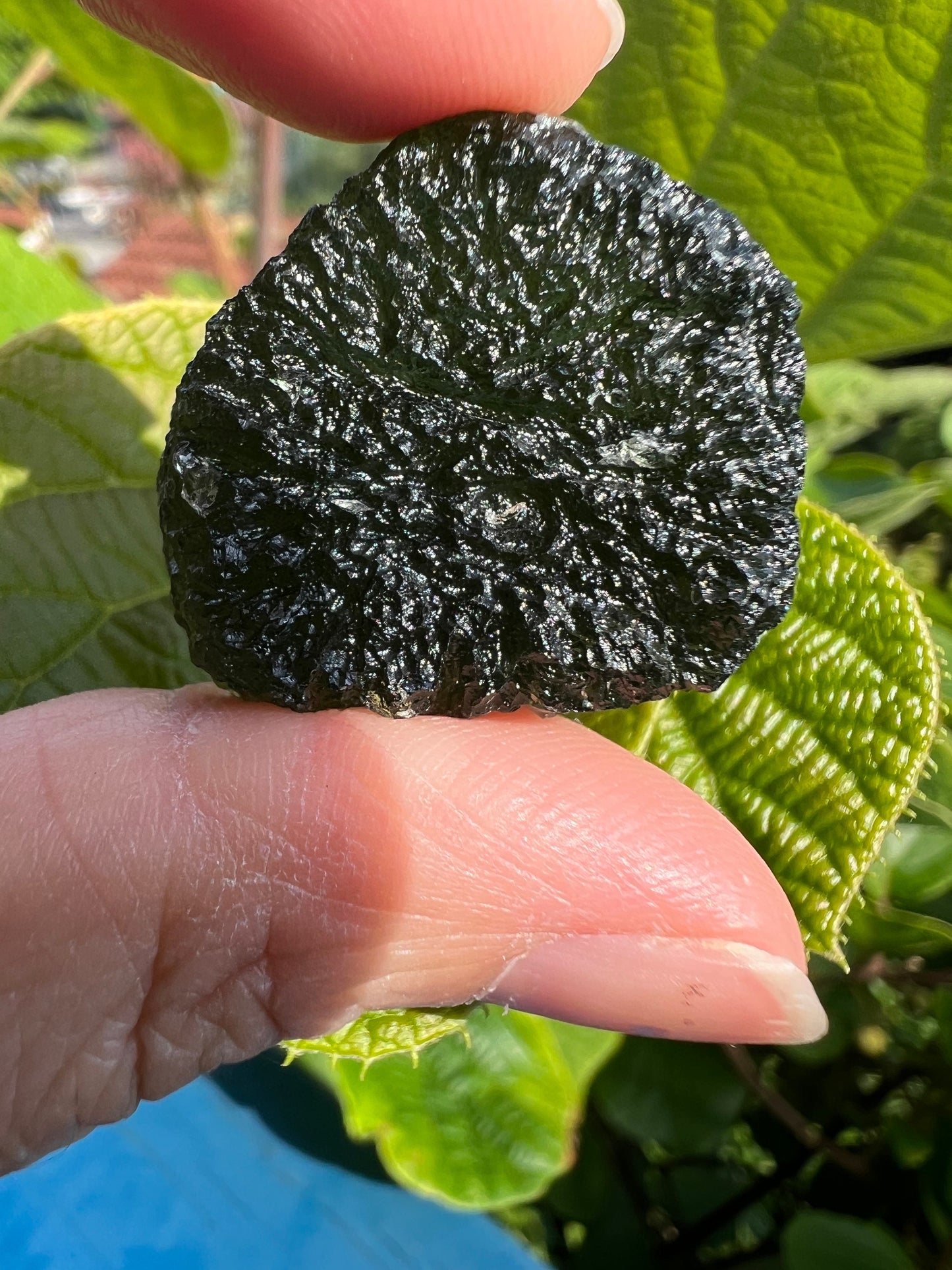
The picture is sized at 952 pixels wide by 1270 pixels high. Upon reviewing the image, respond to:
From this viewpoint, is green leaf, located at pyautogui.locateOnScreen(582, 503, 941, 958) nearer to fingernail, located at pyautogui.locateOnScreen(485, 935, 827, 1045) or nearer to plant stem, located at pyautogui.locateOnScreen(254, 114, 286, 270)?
fingernail, located at pyautogui.locateOnScreen(485, 935, 827, 1045)

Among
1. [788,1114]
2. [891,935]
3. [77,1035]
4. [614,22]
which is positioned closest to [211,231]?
[614,22]

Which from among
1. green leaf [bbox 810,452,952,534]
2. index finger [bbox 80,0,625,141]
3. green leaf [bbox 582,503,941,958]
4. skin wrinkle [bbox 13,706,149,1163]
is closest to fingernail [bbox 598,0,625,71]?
index finger [bbox 80,0,625,141]

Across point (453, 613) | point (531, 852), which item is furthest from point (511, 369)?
point (531, 852)

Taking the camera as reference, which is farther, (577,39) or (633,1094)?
(633,1094)

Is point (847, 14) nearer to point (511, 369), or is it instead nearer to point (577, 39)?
point (577, 39)

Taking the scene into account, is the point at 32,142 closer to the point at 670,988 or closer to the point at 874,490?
the point at 874,490

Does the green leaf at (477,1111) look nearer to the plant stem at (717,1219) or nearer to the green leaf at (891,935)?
the green leaf at (891,935)

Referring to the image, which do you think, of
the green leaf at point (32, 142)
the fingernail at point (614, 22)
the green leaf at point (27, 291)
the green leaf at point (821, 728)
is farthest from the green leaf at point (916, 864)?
the green leaf at point (32, 142)
